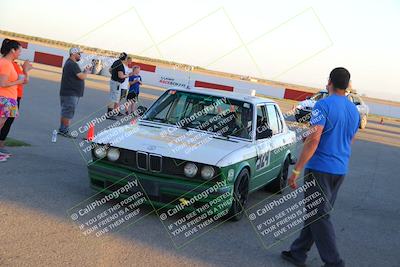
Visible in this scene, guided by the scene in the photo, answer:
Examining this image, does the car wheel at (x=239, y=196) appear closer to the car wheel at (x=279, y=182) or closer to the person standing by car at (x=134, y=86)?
the car wheel at (x=279, y=182)

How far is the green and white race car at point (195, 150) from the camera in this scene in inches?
229

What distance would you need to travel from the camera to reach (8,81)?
7355 millimetres

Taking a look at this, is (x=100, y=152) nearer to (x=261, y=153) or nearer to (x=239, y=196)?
(x=239, y=196)

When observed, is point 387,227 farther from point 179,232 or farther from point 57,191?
point 57,191

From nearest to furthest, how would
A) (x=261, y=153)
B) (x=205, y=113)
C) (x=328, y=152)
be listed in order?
(x=328, y=152), (x=261, y=153), (x=205, y=113)

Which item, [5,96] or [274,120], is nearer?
[5,96]

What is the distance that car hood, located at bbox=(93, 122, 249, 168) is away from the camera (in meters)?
5.88

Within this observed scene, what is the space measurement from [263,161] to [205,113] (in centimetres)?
100

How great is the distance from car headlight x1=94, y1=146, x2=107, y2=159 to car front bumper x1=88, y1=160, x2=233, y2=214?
188mm

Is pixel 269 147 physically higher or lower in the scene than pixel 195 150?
lower

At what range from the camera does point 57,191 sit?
6.48 metres

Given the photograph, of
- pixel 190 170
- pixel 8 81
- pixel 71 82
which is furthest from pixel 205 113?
pixel 71 82

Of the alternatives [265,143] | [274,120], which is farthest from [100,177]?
[274,120]

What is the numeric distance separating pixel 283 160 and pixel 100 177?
3.19m
